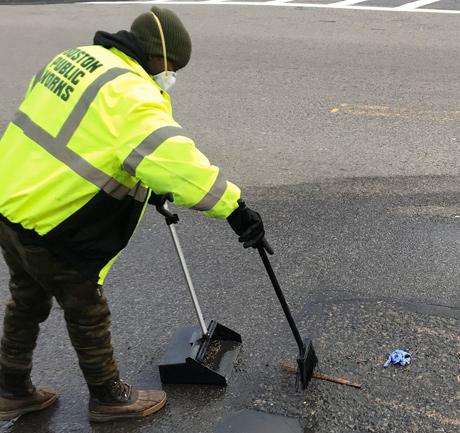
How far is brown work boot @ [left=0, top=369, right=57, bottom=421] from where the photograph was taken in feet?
9.77

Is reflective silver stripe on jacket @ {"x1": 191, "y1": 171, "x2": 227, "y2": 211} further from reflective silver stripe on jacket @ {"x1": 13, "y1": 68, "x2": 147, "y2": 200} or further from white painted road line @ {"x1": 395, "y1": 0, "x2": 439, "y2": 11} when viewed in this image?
white painted road line @ {"x1": 395, "y1": 0, "x2": 439, "y2": 11}

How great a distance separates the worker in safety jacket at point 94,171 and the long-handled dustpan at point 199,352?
0.42 m

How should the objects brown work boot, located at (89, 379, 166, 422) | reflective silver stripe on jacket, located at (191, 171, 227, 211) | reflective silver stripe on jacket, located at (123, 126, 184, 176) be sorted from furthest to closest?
brown work boot, located at (89, 379, 166, 422) → reflective silver stripe on jacket, located at (191, 171, 227, 211) → reflective silver stripe on jacket, located at (123, 126, 184, 176)

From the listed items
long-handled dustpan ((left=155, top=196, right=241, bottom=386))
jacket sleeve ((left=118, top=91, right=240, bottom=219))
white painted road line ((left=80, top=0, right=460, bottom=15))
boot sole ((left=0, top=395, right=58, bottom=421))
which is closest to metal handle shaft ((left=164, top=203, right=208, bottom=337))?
long-handled dustpan ((left=155, top=196, right=241, bottom=386))

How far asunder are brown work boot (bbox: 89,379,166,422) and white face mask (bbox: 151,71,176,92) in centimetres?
133

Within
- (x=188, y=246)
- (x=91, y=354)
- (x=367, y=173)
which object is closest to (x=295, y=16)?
(x=367, y=173)

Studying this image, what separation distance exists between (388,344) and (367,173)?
7.53ft

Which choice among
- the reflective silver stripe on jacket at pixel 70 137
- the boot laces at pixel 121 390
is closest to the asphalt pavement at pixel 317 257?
the boot laces at pixel 121 390

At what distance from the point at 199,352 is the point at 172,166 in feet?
4.05

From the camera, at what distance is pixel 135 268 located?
4188 mm

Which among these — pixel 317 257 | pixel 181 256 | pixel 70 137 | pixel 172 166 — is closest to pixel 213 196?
pixel 172 166

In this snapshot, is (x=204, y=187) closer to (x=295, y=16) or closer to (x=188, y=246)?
(x=188, y=246)

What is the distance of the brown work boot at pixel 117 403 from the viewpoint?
2.94 metres

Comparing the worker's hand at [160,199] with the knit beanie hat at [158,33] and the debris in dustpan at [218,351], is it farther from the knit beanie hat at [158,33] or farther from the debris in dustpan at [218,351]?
the debris in dustpan at [218,351]
